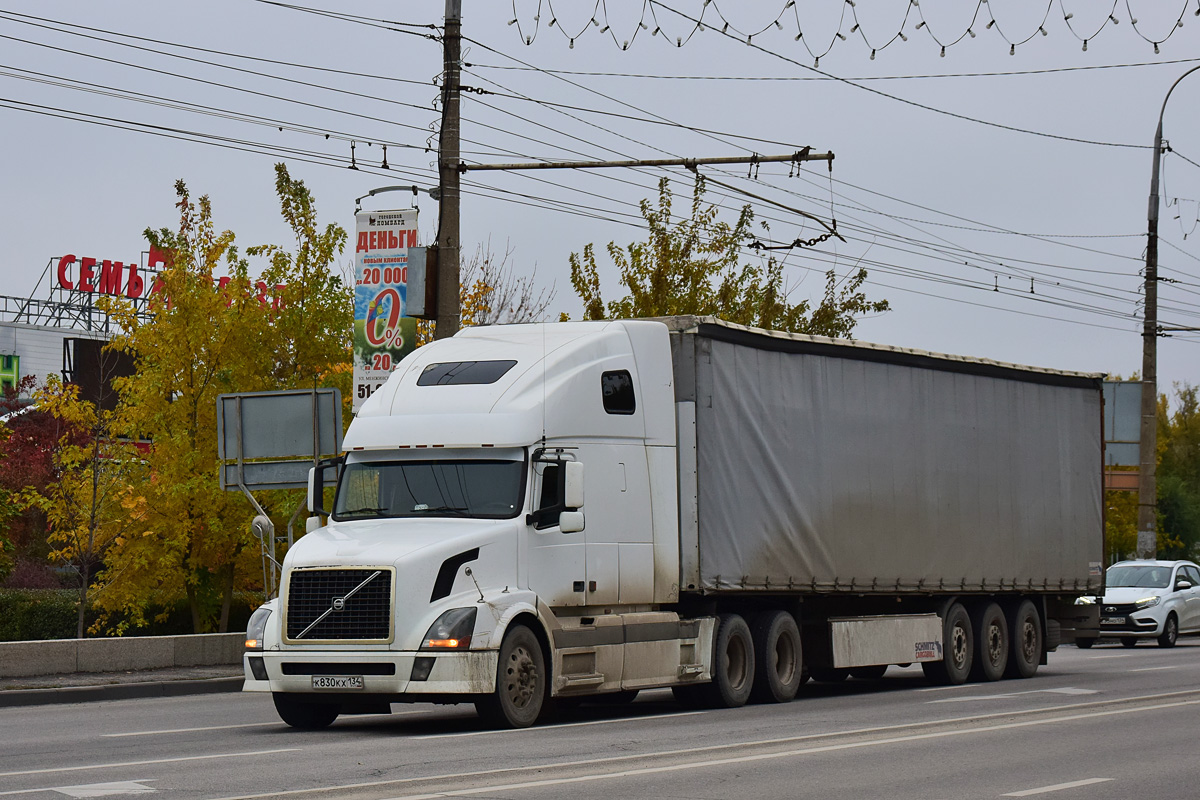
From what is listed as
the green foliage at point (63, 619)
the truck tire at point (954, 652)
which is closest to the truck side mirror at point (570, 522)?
the truck tire at point (954, 652)

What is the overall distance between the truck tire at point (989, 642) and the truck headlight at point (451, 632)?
10077 millimetres

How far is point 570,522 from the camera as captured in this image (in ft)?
49.4

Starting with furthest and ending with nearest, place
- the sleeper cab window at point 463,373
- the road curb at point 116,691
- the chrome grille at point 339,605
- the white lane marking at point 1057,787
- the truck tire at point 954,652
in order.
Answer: the truck tire at point 954,652 < the road curb at point 116,691 < the sleeper cab window at point 463,373 < the chrome grille at point 339,605 < the white lane marking at point 1057,787

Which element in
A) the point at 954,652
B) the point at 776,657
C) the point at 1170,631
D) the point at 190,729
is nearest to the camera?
the point at 190,729

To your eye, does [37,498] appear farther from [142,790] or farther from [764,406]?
[142,790]

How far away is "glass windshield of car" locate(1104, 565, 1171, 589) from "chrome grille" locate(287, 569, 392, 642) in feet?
76.5

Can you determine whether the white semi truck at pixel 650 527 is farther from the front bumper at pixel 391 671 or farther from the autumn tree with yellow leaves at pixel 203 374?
the autumn tree with yellow leaves at pixel 203 374

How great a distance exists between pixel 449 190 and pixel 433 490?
7.76 meters

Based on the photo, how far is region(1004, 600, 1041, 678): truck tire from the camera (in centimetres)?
2278

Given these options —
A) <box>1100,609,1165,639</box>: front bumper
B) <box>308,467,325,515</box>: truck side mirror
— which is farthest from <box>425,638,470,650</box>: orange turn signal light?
<box>1100,609,1165,639</box>: front bumper

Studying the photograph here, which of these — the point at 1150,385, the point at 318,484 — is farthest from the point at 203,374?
the point at 1150,385

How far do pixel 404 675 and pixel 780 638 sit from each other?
19.1 feet

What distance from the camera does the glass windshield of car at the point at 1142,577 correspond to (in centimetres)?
3378

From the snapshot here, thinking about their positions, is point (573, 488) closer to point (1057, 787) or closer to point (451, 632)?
point (451, 632)
